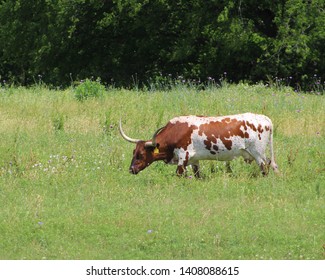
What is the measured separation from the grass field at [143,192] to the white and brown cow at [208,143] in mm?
259

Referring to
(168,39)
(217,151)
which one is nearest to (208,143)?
(217,151)

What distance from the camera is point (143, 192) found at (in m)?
11.3

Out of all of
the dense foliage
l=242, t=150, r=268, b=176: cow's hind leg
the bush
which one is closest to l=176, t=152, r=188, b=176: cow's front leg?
l=242, t=150, r=268, b=176: cow's hind leg

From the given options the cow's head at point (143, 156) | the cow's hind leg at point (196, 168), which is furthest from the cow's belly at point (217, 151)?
the cow's head at point (143, 156)

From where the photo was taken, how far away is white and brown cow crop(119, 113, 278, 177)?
11984 mm

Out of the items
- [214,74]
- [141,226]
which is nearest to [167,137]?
[141,226]

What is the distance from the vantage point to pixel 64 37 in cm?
3123

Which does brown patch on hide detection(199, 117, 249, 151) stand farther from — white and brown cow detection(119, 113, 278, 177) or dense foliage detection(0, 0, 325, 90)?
dense foliage detection(0, 0, 325, 90)

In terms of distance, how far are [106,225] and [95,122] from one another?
632 centimetres

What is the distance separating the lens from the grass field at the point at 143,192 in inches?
357

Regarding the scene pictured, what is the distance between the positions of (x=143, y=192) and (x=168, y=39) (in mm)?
20882

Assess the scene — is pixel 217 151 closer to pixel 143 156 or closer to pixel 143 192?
pixel 143 156

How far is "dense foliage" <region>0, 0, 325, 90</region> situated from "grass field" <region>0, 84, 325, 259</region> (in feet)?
31.2

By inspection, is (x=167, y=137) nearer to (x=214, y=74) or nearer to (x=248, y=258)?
(x=248, y=258)
